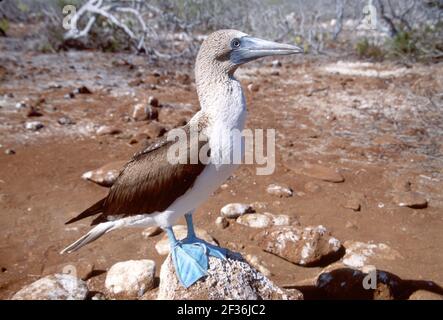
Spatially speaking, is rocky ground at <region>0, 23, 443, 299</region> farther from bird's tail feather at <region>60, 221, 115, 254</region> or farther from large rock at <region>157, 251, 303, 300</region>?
bird's tail feather at <region>60, 221, 115, 254</region>

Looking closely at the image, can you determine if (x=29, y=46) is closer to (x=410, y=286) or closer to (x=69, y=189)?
(x=69, y=189)

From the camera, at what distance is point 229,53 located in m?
2.05

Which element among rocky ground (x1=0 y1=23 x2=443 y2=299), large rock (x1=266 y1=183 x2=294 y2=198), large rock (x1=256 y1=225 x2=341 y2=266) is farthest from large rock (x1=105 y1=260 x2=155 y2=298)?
large rock (x1=266 y1=183 x2=294 y2=198)

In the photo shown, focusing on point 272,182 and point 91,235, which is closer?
point 91,235

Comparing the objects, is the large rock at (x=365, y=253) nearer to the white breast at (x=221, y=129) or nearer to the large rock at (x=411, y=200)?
the large rock at (x=411, y=200)

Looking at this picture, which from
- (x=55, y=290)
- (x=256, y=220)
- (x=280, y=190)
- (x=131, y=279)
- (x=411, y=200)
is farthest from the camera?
(x=280, y=190)

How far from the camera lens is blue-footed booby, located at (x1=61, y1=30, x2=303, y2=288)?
6.42ft

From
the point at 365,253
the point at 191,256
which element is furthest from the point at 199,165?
the point at 365,253

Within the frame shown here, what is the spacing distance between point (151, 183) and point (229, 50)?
78 centimetres

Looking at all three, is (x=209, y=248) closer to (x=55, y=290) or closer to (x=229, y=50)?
(x=55, y=290)

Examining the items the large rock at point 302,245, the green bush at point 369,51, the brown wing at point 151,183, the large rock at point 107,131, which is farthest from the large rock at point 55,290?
the green bush at point 369,51

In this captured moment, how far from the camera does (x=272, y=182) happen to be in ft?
13.3

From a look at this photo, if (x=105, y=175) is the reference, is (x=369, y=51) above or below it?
above

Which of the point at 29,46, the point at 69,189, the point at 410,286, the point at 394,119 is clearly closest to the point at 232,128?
the point at 410,286
